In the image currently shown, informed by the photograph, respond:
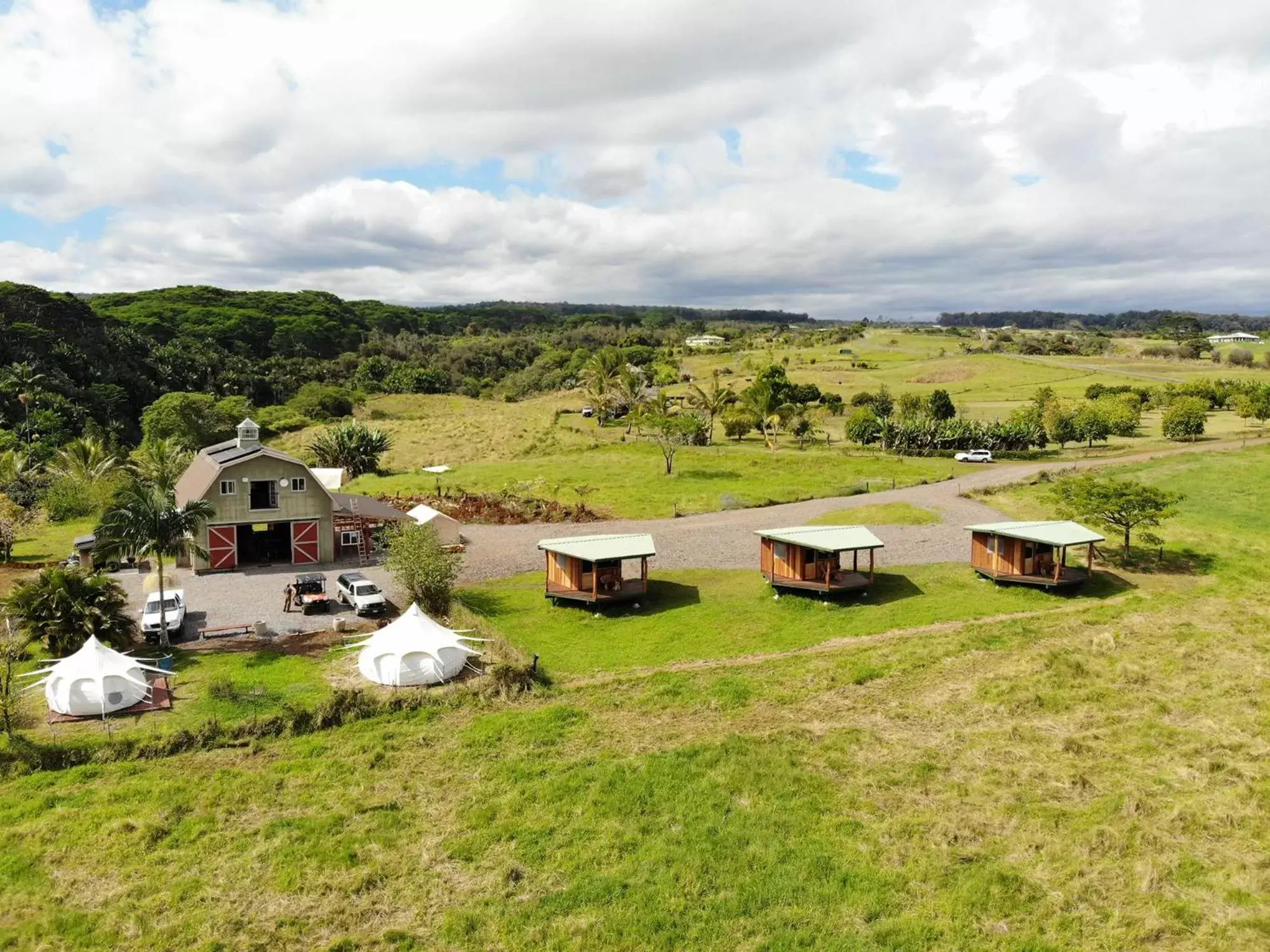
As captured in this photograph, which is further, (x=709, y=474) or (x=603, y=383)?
(x=603, y=383)

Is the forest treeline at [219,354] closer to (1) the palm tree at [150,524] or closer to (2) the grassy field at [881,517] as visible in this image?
(1) the palm tree at [150,524]

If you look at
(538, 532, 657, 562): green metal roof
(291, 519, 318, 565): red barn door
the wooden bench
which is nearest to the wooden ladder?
(291, 519, 318, 565): red barn door

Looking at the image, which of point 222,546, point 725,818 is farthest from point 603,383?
point 725,818

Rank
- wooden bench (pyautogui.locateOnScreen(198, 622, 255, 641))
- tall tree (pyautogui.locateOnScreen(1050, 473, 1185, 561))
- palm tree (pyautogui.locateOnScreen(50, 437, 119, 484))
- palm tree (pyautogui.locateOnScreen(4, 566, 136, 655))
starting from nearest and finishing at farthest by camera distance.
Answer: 1. palm tree (pyautogui.locateOnScreen(4, 566, 136, 655))
2. wooden bench (pyautogui.locateOnScreen(198, 622, 255, 641))
3. tall tree (pyautogui.locateOnScreen(1050, 473, 1185, 561))
4. palm tree (pyautogui.locateOnScreen(50, 437, 119, 484))

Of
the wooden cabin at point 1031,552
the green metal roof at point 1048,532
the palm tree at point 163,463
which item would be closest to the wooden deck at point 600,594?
the wooden cabin at point 1031,552

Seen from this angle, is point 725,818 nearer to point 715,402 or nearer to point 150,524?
point 150,524

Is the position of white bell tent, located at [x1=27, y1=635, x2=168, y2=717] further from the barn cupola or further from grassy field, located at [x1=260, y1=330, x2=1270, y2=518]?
grassy field, located at [x1=260, y1=330, x2=1270, y2=518]
